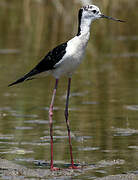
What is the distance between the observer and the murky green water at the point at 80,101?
754cm

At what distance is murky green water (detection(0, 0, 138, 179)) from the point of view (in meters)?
7.54

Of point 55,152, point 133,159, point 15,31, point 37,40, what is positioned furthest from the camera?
point 15,31

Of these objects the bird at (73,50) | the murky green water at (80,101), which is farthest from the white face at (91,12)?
the murky green water at (80,101)

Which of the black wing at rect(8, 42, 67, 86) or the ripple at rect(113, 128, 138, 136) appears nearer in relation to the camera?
the black wing at rect(8, 42, 67, 86)

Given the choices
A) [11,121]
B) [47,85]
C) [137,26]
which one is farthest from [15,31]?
[11,121]

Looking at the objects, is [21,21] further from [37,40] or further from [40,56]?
[40,56]

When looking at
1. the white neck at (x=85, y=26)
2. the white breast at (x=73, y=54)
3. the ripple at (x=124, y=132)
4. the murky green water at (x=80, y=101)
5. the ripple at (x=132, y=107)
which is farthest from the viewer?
the ripple at (x=132, y=107)

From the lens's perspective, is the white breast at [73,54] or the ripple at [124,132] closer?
the white breast at [73,54]

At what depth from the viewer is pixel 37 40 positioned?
1802cm

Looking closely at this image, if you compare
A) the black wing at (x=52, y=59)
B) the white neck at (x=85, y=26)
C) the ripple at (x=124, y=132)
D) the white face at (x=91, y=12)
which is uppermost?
the white face at (x=91, y=12)

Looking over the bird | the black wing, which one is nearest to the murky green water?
the bird

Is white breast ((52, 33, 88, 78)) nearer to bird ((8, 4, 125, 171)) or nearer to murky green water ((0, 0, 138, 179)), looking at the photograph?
bird ((8, 4, 125, 171))

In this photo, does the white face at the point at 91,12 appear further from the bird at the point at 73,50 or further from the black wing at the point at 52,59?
the black wing at the point at 52,59

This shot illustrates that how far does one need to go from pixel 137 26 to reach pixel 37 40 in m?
3.54
